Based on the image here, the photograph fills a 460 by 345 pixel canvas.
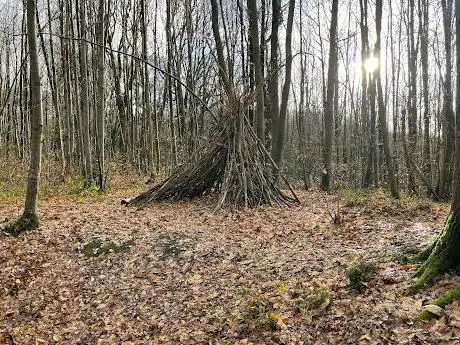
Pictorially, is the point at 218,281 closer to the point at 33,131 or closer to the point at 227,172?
the point at 33,131

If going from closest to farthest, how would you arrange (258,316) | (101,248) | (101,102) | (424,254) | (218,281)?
A: (258,316)
(424,254)
(218,281)
(101,248)
(101,102)

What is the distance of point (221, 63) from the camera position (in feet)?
36.5

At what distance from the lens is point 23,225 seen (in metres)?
6.27

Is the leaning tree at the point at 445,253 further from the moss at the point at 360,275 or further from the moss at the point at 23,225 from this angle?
the moss at the point at 23,225

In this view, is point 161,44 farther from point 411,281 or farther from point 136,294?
point 411,281

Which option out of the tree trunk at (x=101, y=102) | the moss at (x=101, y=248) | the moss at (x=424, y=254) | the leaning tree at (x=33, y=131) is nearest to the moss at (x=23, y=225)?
the leaning tree at (x=33, y=131)

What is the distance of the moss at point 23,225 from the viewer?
6146mm

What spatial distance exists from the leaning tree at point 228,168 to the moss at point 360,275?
4.79 m

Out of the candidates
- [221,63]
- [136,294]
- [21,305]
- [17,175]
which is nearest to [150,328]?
[136,294]

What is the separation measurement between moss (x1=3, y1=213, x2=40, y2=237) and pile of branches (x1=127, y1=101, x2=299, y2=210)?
255 centimetres

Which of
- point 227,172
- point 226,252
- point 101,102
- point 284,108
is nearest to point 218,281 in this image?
point 226,252

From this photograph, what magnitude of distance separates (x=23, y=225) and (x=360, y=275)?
5.15 metres

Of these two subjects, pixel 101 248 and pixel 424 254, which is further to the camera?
pixel 101 248

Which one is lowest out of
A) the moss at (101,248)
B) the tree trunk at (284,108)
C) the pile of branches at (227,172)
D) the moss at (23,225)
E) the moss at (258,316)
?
the moss at (258,316)
